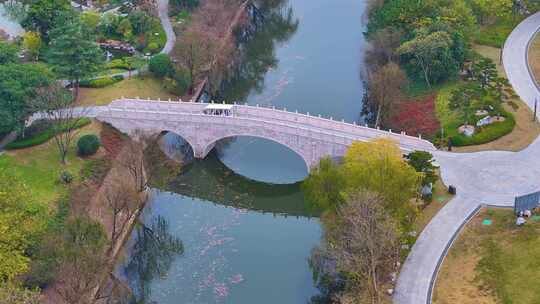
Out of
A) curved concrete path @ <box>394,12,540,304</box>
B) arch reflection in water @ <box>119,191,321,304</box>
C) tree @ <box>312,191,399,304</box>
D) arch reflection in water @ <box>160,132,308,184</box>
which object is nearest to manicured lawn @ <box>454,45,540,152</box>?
curved concrete path @ <box>394,12,540,304</box>

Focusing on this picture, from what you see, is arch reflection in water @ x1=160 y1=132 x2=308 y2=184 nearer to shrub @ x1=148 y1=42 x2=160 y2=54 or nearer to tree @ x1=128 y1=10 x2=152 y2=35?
shrub @ x1=148 y1=42 x2=160 y2=54

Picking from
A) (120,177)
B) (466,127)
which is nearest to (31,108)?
(120,177)

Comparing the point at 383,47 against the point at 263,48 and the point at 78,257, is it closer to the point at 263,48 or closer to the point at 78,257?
the point at 263,48

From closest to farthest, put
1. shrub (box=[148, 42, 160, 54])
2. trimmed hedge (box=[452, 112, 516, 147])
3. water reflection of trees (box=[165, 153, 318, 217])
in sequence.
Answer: trimmed hedge (box=[452, 112, 516, 147]) < water reflection of trees (box=[165, 153, 318, 217]) < shrub (box=[148, 42, 160, 54])

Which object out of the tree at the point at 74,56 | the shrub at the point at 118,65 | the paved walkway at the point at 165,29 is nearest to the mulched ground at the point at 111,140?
the tree at the point at 74,56

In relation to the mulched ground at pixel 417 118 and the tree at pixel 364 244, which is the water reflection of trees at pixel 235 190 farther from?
the tree at pixel 364 244

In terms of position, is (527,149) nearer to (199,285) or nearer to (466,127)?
(466,127)

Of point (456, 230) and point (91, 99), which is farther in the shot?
point (91, 99)
